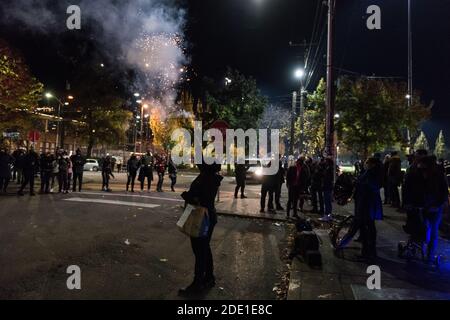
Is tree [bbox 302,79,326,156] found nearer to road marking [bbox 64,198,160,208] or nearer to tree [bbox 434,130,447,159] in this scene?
road marking [bbox 64,198,160,208]

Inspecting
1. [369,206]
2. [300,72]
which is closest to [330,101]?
[369,206]

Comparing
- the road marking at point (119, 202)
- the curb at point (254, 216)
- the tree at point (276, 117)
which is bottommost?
the curb at point (254, 216)

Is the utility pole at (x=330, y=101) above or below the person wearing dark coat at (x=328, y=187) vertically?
above

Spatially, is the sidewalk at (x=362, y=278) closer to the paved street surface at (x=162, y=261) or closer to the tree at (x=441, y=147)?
the paved street surface at (x=162, y=261)

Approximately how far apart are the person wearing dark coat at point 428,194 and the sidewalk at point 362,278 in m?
0.66

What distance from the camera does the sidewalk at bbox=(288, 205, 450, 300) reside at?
4.96m

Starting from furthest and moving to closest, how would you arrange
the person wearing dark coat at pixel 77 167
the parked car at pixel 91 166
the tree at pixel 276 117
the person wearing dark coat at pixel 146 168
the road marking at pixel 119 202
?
the tree at pixel 276 117 → the parked car at pixel 91 166 → the person wearing dark coat at pixel 146 168 → the person wearing dark coat at pixel 77 167 → the road marking at pixel 119 202

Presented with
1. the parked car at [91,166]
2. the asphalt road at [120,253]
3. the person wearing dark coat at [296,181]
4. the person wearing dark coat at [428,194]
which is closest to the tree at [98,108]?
the parked car at [91,166]

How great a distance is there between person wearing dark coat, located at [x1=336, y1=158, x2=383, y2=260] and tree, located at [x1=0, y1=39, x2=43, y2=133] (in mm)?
20339

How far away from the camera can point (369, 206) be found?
681 centimetres

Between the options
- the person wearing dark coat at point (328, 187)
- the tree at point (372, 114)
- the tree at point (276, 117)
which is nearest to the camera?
the person wearing dark coat at point (328, 187)

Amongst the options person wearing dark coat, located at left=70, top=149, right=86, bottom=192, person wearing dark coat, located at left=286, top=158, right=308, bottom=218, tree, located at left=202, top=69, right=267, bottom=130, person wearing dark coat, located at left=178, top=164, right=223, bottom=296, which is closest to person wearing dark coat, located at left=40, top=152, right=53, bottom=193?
person wearing dark coat, located at left=70, top=149, right=86, bottom=192

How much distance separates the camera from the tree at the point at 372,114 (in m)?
23.7
